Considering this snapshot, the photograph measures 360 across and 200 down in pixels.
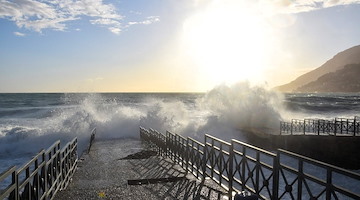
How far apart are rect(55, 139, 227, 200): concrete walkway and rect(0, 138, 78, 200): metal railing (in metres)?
0.45

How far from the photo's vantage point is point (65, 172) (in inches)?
362

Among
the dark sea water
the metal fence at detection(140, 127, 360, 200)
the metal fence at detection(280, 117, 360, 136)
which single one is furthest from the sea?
the metal fence at detection(140, 127, 360, 200)

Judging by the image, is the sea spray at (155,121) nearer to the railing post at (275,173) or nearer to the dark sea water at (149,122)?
the dark sea water at (149,122)

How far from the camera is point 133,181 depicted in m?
9.42

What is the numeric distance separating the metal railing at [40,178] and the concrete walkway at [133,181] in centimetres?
45

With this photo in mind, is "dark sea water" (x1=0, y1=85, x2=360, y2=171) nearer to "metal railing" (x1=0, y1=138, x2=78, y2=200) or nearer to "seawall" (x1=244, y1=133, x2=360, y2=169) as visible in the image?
"seawall" (x1=244, y1=133, x2=360, y2=169)

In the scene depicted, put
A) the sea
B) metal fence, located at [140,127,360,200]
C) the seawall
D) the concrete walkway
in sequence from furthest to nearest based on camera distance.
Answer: the sea
the seawall
the concrete walkway
metal fence, located at [140,127,360,200]

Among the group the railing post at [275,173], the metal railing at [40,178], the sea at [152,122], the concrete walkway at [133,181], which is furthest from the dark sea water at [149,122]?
the railing post at [275,173]

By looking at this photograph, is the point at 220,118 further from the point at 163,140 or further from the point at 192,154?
the point at 192,154

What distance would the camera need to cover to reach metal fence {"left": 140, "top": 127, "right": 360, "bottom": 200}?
4901 mm

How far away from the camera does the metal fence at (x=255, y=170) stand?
4.90 m

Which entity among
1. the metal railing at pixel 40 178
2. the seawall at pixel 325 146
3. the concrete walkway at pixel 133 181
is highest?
the metal railing at pixel 40 178

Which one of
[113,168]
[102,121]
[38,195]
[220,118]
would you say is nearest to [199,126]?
[220,118]

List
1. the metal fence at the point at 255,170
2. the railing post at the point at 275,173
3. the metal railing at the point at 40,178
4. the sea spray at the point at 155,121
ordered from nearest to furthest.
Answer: the metal railing at the point at 40,178 < the metal fence at the point at 255,170 < the railing post at the point at 275,173 < the sea spray at the point at 155,121
